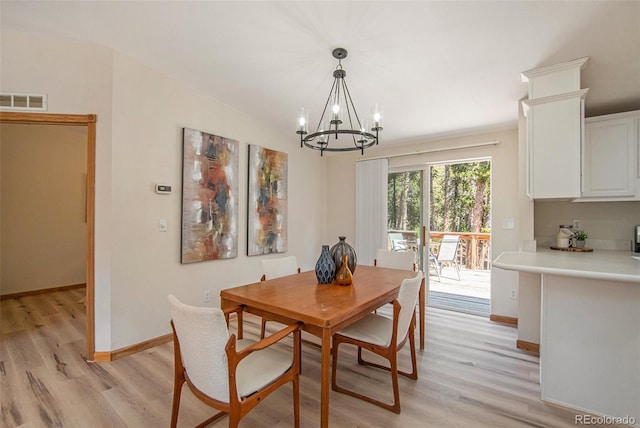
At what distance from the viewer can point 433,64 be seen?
2414mm

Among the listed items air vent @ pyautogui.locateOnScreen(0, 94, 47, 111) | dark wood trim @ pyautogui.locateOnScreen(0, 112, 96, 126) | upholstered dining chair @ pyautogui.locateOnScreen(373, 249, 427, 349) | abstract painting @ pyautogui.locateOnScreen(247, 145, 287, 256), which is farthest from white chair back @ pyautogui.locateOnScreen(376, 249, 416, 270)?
air vent @ pyautogui.locateOnScreen(0, 94, 47, 111)

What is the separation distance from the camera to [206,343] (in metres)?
1.29

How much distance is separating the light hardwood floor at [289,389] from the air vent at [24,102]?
2.11 m

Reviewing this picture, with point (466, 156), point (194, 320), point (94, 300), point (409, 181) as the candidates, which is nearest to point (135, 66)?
point (94, 300)

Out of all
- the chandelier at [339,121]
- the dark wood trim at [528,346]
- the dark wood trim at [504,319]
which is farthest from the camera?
the dark wood trim at [504,319]

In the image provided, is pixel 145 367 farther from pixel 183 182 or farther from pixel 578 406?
pixel 578 406

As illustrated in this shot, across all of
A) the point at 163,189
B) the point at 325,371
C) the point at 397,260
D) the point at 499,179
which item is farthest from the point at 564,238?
the point at 163,189

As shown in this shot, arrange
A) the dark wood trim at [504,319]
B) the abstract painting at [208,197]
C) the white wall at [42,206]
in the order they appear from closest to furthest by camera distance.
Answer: the abstract painting at [208,197] < the dark wood trim at [504,319] < the white wall at [42,206]

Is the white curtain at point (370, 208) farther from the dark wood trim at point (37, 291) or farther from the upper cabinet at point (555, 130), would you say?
the dark wood trim at point (37, 291)

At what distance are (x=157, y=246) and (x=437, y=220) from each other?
6205 mm

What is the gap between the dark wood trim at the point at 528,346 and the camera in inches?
106

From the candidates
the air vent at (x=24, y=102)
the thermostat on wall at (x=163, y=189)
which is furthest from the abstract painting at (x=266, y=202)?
the air vent at (x=24, y=102)

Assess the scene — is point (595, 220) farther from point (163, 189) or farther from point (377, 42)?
point (163, 189)

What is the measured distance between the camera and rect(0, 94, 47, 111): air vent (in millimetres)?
2404
